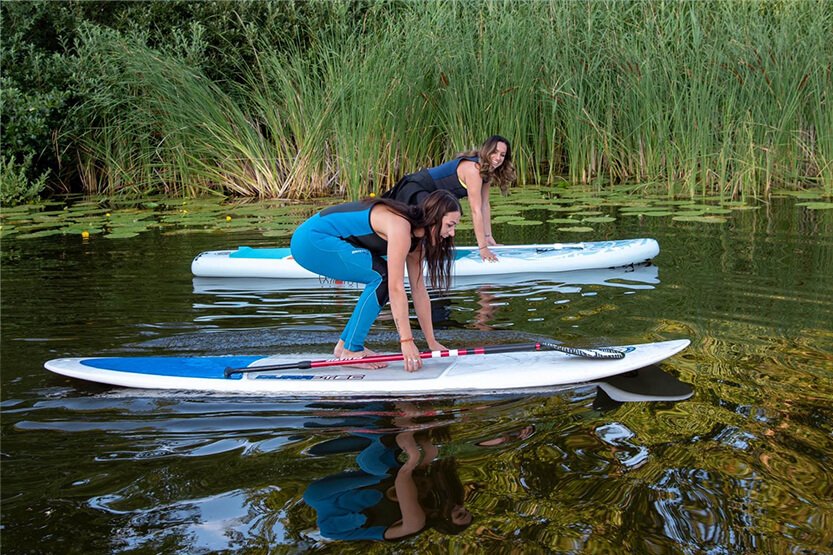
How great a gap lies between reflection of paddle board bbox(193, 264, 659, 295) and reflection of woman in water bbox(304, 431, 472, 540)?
3418 millimetres

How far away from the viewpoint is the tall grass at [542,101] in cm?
985

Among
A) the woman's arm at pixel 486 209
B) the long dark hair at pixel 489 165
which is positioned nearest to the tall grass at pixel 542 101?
the woman's arm at pixel 486 209

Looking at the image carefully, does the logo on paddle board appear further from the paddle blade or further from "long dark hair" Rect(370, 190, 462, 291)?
the paddle blade

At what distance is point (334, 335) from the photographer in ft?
18.9

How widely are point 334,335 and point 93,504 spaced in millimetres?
2465

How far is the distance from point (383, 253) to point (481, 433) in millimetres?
1483

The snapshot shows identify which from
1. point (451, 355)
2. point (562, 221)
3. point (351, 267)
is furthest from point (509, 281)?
point (451, 355)

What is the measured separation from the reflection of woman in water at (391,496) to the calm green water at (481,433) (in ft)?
0.17

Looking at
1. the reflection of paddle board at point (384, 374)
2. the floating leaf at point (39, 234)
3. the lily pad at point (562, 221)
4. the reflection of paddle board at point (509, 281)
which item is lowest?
the reflection of paddle board at point (384, 374)

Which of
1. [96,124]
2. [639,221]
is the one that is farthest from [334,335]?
[96,124]

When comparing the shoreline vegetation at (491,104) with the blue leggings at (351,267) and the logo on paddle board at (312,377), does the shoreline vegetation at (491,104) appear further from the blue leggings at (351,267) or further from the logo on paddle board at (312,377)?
the logo on paddle board at (312,377)

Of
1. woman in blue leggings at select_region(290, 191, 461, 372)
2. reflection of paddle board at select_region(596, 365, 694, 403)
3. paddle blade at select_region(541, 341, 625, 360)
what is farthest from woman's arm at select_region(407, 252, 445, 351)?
reflection of paddle board at select_region(596, 365, 694, 403)

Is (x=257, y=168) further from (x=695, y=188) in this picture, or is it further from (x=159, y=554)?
(x=159, y=554)

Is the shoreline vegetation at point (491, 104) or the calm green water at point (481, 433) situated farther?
the shoreline vegetation at point (491, 104)
